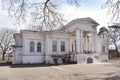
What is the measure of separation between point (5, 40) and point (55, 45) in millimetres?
23642

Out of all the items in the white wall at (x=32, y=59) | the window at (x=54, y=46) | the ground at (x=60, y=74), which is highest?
the window at (x=54, y=46)

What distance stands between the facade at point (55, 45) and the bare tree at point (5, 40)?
2033 centimetres

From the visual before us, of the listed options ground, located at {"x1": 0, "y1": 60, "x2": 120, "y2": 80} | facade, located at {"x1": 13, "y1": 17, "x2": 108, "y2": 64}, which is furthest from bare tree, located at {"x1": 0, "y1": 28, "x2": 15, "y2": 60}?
ground, located at {"x1": 0, "y1": 60, "x2": 120, "y2": 80}

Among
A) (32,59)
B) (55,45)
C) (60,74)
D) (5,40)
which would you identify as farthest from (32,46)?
(5,40)

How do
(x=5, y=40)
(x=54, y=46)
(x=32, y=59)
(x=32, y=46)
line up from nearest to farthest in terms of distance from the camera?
(x=32, y=59) → (x=32, y=46) → (x=54, y=46) → (x=5, y=40)

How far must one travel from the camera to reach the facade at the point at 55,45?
28.8 m

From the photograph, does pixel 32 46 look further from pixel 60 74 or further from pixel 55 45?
pixel 60 74

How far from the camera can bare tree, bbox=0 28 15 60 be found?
161 feet

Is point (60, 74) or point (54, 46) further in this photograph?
point (54, 46)

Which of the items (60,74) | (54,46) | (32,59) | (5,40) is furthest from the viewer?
(5,40)

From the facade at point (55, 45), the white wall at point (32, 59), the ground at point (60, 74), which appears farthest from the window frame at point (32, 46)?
the ground at point (60, 74)

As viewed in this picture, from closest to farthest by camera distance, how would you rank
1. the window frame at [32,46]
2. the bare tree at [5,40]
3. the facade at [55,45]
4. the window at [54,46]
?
the facade at [55,45] < the window frame at [32,46] < the window at [54,46] < the bare tree at [5,40]

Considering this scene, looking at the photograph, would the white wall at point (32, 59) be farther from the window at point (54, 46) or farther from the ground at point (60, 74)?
the ground at point (60, 74)

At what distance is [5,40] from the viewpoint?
5038 cm
